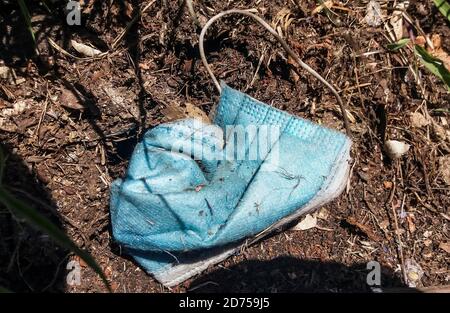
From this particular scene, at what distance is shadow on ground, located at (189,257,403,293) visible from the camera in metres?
1.82

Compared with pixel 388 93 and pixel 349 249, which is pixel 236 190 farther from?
pixel 388 93

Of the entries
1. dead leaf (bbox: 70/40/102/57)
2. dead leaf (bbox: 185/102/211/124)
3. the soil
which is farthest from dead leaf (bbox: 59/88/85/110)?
dead leaf (bbox: 185/102/211/124)

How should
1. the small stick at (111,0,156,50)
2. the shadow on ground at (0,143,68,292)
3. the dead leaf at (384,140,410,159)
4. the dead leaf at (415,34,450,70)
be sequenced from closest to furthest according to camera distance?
the shadow on ground at (0,143,68,292), the small stick at (111,0,156,50), the dead leaf at (384,140,410,159), the dead leaf at (415,34,450,70)

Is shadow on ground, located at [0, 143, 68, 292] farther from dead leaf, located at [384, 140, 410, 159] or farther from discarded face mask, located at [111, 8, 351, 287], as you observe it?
dead leaf, located at [384, 140, 410, 159]

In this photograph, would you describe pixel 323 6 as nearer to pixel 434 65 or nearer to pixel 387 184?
pixel 434 65

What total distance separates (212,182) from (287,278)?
0.41m

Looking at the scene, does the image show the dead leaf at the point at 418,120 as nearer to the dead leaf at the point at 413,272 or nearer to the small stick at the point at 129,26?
the dead leaf at the point at 413,272

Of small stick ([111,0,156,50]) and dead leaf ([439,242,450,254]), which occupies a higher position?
small stick ([111,0,156,50])

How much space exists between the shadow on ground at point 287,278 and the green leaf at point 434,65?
0.72 m

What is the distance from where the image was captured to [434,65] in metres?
1.93

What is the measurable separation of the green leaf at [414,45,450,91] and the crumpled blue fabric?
44 cm

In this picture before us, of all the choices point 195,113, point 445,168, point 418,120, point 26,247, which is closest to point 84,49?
point 195,113

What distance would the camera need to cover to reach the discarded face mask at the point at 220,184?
5.70 feet

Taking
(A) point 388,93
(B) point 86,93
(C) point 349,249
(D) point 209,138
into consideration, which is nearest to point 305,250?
(C) point 349,249
